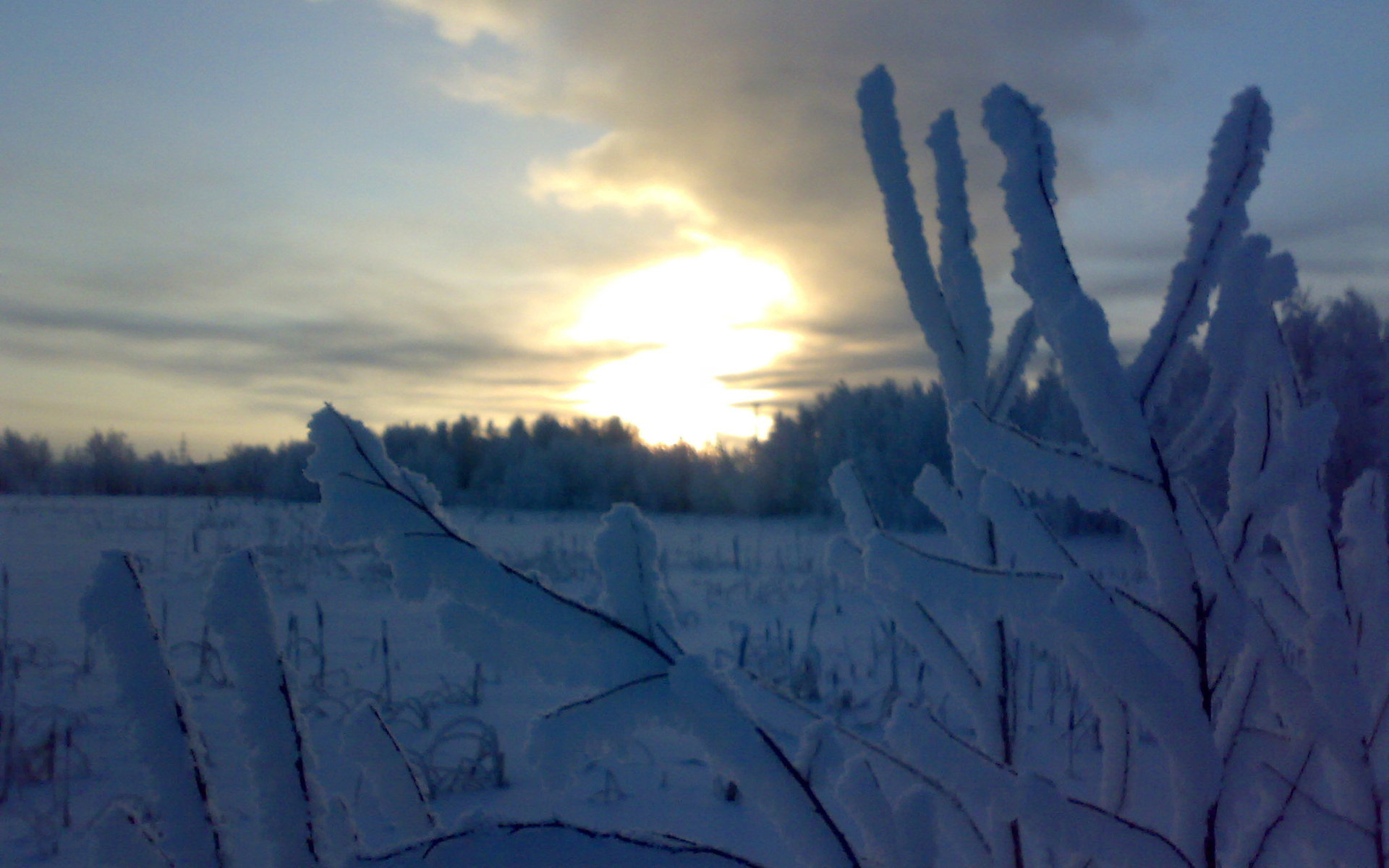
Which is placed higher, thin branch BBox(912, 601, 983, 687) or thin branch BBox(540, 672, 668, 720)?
thin branch BBox(540, 672, 668, 720)

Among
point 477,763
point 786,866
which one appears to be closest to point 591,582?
point 477,763

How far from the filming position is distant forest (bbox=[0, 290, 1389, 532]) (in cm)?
1146

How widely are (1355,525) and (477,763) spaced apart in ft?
7.78

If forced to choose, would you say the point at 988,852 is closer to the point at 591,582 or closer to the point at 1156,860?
the point at 1156,860

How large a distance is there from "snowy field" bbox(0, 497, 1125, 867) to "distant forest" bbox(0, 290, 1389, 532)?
6612mm

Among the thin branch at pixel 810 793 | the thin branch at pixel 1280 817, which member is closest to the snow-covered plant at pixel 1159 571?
the thin branch at pixel 1280 817

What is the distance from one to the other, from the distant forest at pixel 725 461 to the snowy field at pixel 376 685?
6.61 meters

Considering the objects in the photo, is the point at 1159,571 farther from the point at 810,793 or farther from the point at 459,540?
the point at 459,540

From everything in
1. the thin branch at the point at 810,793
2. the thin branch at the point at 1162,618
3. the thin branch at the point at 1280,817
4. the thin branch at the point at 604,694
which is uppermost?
the thin branch at the point at 1162,618

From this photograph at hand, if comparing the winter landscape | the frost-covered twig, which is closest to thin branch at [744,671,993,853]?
the winter landscape

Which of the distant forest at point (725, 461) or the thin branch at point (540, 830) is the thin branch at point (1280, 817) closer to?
the thin branch at point (540, 830)

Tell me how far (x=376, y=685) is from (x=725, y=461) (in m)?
17.4

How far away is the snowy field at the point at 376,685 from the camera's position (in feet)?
6.84

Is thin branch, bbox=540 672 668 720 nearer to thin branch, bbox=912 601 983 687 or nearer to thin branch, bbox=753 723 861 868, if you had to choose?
thin branch, bbox=753 723 861 868
